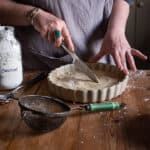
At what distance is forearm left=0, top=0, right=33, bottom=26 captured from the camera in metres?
1.06

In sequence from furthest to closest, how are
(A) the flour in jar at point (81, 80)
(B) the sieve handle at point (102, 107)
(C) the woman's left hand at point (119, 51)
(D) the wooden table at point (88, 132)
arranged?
1. (C) the woman's left hand at point (119, 51)
2. (A) the flour in jar at point (81, 80)
3. (B) the sieve handle at point (102, 107)
4. (D) the wooden table at point (88, 132)

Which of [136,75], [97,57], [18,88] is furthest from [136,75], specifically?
[18,88]

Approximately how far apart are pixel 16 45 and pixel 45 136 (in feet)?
0.98

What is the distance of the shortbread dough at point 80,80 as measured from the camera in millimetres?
928

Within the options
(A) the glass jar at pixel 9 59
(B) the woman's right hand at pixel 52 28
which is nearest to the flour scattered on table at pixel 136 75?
(B) the woman's right hand at pixel 52 28

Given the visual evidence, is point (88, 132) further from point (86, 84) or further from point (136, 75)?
point (136, 75)

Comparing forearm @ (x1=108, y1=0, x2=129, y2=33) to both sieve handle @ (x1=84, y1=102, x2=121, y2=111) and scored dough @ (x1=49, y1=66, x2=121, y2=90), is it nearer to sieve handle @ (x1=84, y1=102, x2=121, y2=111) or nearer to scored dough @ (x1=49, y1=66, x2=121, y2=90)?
scored dough @ (x1=49, y1=66, x2=121, y2=90)

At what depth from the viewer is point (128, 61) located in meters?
1.05

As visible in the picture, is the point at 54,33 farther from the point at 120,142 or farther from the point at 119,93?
the point at 120,142

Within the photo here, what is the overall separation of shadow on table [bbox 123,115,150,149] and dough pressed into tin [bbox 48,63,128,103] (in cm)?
11

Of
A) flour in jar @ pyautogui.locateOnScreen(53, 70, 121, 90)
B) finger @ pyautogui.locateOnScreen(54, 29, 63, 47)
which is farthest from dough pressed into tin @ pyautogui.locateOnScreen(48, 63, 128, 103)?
finger @ pyautogui.locateOnScreen(54, 29, 63, 47)

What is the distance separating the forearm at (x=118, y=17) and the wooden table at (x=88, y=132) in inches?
12.3

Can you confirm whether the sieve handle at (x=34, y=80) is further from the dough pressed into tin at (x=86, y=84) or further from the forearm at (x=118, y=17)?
the forearm at (x=118, y=17)

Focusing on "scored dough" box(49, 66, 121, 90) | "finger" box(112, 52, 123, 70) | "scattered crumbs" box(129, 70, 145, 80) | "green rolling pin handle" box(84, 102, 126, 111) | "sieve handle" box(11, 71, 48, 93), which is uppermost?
"finger" box(112, 52, 123, 70)
